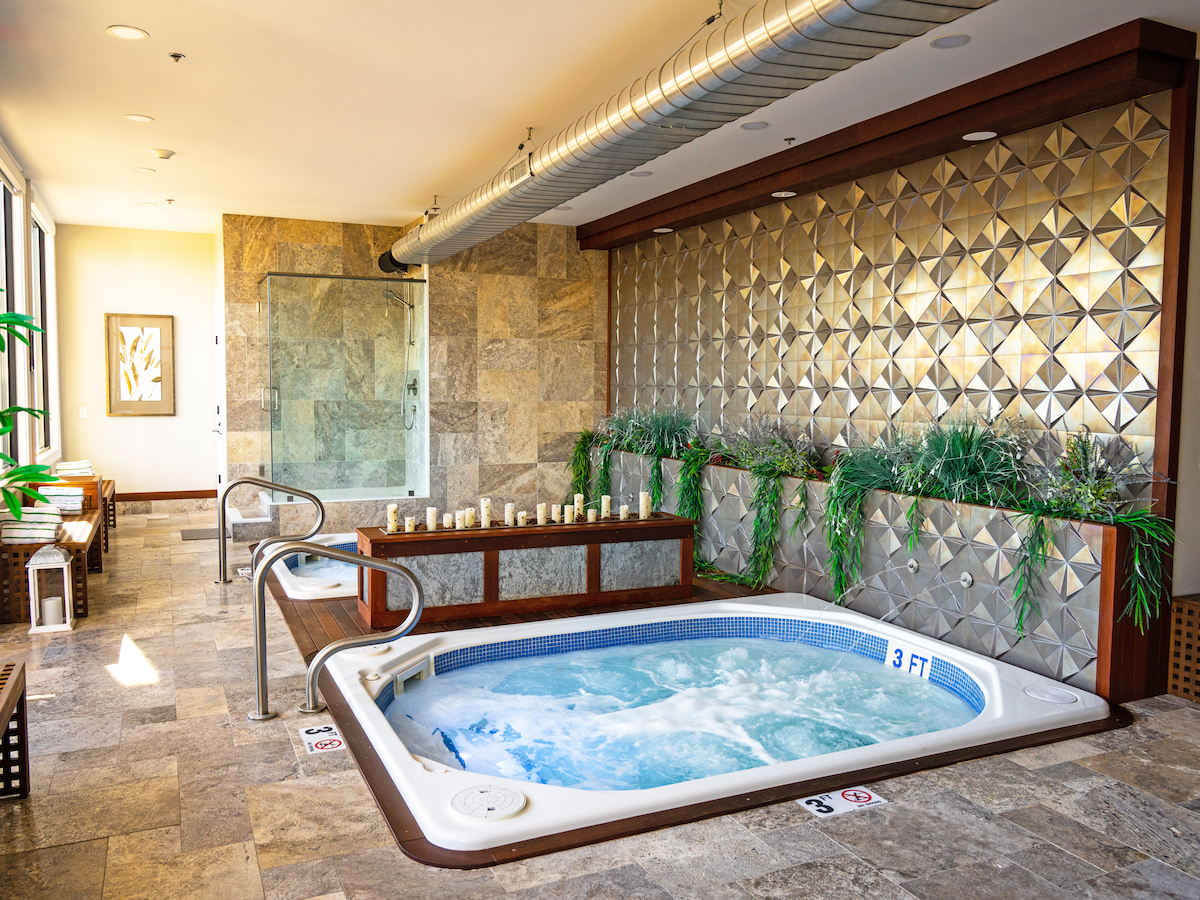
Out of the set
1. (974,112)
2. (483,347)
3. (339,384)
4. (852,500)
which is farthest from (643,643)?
(483,347)

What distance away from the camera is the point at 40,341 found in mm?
8125

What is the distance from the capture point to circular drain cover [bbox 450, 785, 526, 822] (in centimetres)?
267

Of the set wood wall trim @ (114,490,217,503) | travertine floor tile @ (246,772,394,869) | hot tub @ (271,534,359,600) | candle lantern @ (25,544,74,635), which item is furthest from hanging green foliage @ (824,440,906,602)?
wood wall trim @ (114,490,217,503)

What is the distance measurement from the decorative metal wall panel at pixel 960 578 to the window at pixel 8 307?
557 centimetres

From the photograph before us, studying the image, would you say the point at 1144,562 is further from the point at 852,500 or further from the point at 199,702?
the point at 199,702

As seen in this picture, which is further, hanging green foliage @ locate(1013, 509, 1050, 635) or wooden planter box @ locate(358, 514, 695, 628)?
wooden planter box @ locate(358, 514, 695, 628)

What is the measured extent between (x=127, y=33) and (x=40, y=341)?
17.2 feet

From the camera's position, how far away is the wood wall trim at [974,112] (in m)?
3.73

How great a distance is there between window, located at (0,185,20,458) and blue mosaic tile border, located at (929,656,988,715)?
625cm

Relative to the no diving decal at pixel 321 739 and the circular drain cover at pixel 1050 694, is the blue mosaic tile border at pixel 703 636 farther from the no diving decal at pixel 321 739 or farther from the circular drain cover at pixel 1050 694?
the no diving decal at pixel 321 739

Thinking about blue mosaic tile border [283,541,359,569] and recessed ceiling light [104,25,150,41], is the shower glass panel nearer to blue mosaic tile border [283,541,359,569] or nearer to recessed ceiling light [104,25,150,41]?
blue mosaic tile border [283,541,359,569]

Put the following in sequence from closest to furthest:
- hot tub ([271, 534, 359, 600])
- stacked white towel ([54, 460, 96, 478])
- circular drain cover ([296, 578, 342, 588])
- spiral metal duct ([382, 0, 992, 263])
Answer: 1. spiral metal duct ([382, 0, 992, 263])
2. hot tub ([271, 534, 359, 600])
3. circular drain cover ([296, 578, 342, 588])
4. stacked white towel ([54, 460, 96, 478])

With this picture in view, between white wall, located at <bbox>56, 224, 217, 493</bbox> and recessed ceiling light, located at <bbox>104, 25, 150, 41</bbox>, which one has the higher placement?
recessed ceiling light, located at <bbox>104, 25, 150, 41</bbox>

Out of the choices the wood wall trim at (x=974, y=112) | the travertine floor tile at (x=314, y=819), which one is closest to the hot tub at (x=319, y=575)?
the travertine floor tile at (x=314, y=819)
